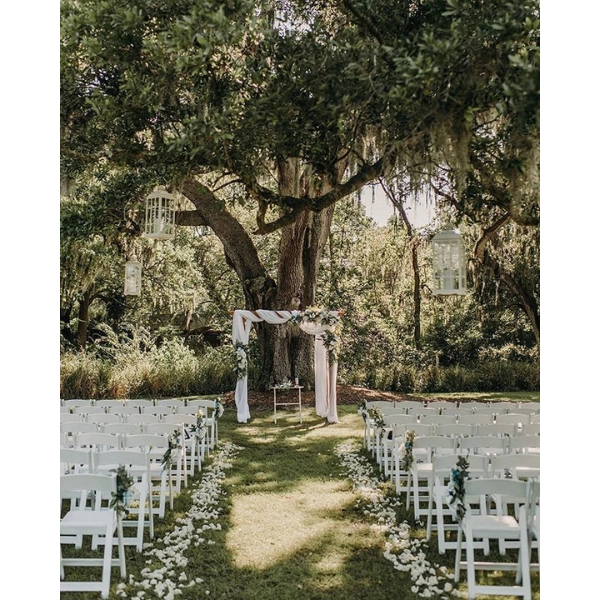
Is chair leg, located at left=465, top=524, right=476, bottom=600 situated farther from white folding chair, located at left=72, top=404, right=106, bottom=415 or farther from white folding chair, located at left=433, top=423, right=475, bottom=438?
white folding chair, located at left=72, top=404, right=106, bottom=415

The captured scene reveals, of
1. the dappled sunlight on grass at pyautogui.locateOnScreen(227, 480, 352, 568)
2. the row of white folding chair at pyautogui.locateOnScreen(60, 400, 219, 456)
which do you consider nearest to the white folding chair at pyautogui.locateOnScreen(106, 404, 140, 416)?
the row of white folding chair at pyautogui.locateOnScreen(60, 400, 219, 456)

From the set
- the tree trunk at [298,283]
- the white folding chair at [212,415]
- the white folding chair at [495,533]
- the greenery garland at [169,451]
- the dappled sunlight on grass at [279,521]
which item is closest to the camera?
the white folding chair at [495,533]

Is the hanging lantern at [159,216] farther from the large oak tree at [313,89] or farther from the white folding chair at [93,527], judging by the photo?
the white folding chair at [93,527]

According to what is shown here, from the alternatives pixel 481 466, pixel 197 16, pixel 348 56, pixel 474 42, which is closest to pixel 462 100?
pixel 474 42

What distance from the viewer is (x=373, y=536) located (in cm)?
552

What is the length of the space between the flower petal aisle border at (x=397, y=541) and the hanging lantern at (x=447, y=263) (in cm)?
252

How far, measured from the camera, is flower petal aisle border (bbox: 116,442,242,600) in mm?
4391

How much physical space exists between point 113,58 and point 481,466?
16.7ft

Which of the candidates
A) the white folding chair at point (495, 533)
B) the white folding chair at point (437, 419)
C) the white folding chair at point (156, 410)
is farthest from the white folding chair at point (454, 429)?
the white folding chair at point (156, 410)

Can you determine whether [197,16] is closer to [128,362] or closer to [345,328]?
[128,362]

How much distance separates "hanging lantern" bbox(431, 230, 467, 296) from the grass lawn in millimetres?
2734

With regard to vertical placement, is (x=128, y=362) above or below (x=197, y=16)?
below

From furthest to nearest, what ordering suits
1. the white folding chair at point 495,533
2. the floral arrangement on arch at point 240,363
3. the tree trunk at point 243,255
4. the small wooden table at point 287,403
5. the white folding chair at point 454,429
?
the tree trunk at point 243,255
the floral arrangement on arch at point 240,363
the small wooden table at point 287,403
the white folding chair at point 454,429
the white folding chair at point 495,533

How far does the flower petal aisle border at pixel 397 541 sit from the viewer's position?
4.45 m
